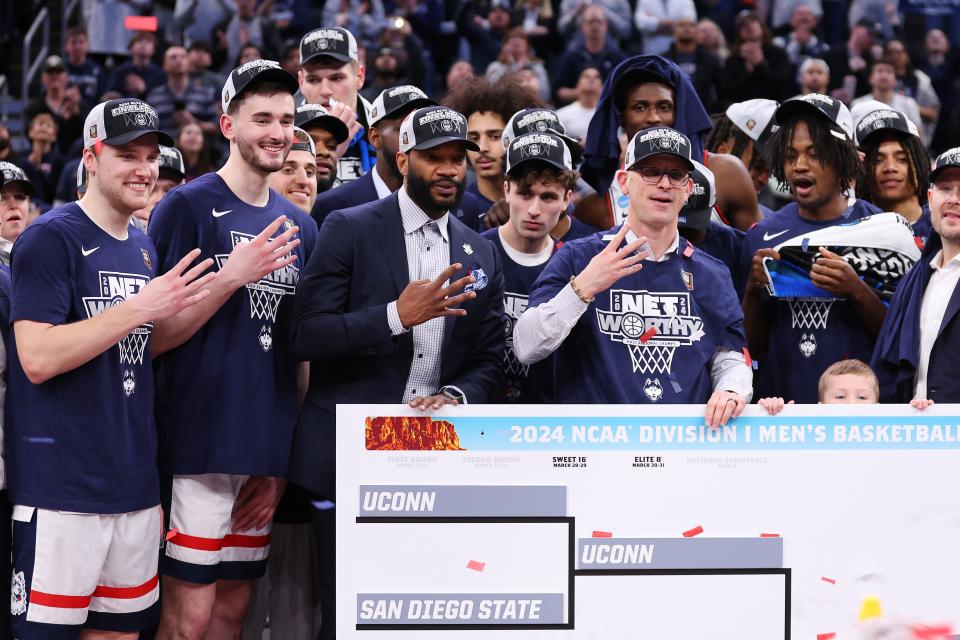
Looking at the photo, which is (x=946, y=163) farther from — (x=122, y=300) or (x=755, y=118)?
(x=122, y=300)

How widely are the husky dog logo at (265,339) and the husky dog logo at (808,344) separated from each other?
2.23 metres

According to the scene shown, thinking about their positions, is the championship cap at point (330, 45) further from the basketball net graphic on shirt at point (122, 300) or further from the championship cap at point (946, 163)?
the championship cap at point (946, 163)

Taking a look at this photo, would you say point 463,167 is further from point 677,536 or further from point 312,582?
point 312,582

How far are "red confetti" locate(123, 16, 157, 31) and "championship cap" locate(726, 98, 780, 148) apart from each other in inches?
332

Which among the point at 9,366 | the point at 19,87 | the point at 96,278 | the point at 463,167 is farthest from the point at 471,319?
the point at 19,87

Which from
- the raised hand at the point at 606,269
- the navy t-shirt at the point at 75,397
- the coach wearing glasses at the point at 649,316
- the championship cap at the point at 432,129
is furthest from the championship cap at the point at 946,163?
the navy t-shirt at the point at 75,397

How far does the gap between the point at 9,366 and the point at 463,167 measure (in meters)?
1.75

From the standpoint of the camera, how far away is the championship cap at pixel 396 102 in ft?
18.2

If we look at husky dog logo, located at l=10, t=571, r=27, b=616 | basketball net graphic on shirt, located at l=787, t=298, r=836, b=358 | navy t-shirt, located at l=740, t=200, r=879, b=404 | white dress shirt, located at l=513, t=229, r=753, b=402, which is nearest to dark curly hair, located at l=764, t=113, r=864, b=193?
navy t-shirt, located at l=740, t=200, r=879, b=404

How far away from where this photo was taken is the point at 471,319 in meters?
4.58

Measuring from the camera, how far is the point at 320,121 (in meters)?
5.81

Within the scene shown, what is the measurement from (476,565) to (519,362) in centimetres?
104

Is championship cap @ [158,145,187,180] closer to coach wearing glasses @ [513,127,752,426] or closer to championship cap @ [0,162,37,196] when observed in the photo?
championship cap @ [0,162,37,196]

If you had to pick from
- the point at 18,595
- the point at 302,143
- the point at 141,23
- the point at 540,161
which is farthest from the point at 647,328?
the point at 141,23
